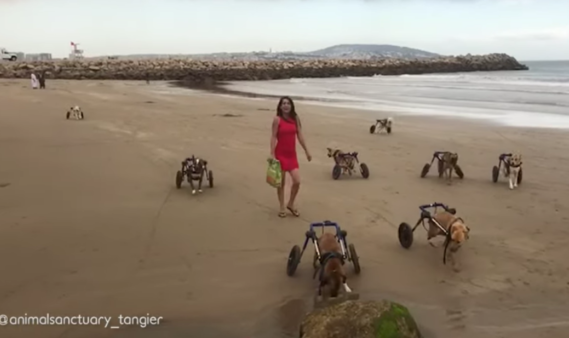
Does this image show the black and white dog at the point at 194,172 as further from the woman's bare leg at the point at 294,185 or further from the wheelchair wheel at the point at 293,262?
the wheelchair wheel at the point at 293,262

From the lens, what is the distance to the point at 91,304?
4500 mm

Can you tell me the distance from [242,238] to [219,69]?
176 feet

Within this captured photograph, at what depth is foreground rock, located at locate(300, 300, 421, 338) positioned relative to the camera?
351cm

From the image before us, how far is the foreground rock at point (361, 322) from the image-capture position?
11.5 feet

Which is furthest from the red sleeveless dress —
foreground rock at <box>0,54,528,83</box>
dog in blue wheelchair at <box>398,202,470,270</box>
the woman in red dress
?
foreground rock at <box>0,54,528,83</box>

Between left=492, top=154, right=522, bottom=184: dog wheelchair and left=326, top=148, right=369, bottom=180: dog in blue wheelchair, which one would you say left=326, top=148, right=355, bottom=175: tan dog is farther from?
left=492, top=154, right=522, bottom=184: dog wheelchair

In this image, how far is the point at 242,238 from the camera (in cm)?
619

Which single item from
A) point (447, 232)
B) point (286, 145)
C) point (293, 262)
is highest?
point (286, 145)

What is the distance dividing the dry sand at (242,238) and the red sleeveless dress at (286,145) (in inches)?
27.8

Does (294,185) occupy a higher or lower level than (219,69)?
lower

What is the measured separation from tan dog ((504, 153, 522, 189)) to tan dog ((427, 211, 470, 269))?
11.0ft

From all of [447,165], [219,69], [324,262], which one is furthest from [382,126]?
[219,69]

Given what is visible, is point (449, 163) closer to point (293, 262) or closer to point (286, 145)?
point (286, 145)

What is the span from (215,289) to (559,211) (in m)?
5.10
